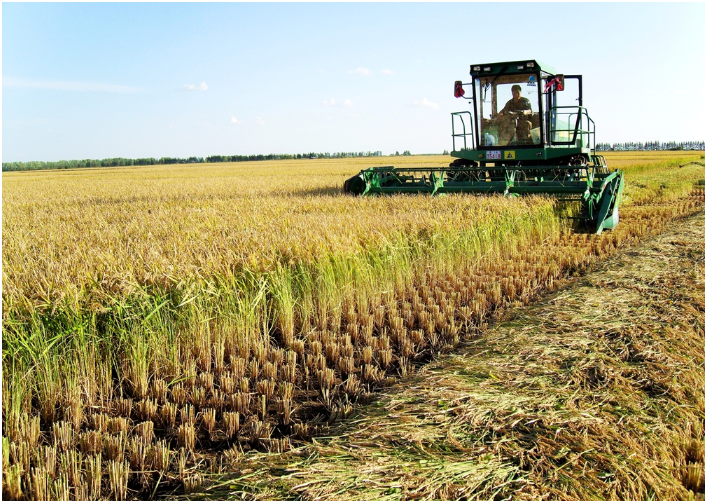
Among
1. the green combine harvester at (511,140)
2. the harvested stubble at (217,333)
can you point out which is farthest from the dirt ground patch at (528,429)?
the green combine harvester at (511,140)

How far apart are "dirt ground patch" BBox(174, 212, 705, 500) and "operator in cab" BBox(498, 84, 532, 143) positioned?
283 inches

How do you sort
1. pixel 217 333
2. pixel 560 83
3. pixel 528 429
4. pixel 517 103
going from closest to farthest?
pixel 528 429 → pixel 217 333 → pixel 560 83 → pixel 517 103

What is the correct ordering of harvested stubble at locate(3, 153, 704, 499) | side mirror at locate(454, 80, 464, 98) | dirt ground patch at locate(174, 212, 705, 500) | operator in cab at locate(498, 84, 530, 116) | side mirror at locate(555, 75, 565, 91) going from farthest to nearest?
side mirror at locate(454, 80, 464, 98), operator in cab at locate(498, 84, 530, 116), side mirror at locate(555, 75, 565, 91), harvested stubble at locate(3, 153, 704, 499), dirt ground patch at locate(174, 212, 705, 500)

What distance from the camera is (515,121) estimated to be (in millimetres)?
10461

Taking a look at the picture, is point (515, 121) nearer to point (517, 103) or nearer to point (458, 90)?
point (517, 103)

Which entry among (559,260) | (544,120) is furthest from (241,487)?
(544,120)

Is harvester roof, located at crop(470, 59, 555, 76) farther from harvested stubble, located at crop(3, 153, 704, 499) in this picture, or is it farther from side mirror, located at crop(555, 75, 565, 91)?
harvested stubble, located at crop(3, 153, 704, 499)

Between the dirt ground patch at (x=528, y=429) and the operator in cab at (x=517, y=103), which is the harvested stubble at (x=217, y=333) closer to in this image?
the dirt ground patch at (x=528, y=429)

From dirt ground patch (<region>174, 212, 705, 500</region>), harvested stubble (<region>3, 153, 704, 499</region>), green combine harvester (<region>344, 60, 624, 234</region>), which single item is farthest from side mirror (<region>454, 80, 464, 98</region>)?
dirt ground patch (<region>174, 212, 705, 500</region>)

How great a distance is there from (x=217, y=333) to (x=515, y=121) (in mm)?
8591

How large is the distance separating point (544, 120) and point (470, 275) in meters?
6.15

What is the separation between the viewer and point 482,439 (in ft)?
7.70

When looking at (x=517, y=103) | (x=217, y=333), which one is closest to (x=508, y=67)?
(x=517, y=103)

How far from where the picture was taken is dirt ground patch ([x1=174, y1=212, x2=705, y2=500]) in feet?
6.79
